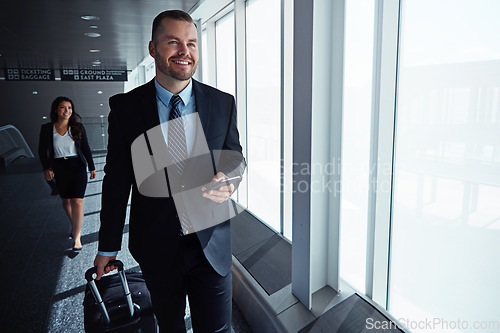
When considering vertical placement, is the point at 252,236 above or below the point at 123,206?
below

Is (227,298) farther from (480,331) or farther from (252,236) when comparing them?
(252,236)

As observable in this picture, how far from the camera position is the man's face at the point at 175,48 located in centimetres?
135

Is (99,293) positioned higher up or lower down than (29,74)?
lower down

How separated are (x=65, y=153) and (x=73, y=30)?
89.8 inches

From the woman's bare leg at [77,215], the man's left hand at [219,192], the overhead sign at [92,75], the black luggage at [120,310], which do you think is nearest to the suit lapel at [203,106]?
the man's left hand at [219,192]

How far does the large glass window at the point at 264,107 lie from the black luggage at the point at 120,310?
1976mm

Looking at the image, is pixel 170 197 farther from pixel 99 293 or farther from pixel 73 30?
pixel 73 30

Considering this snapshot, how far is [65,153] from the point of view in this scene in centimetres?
376

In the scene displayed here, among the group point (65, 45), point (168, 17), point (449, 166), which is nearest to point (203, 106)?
point (168, 17)

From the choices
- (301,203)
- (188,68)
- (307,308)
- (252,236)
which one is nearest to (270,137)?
(252,236)

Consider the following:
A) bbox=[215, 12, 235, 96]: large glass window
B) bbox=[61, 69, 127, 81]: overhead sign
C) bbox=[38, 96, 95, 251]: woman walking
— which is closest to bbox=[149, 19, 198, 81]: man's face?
bbox=[38, 96, 95, 251]: woman walking

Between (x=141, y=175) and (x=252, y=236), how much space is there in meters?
2.29

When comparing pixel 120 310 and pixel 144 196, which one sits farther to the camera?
pixel 120 310

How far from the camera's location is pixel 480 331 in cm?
164
